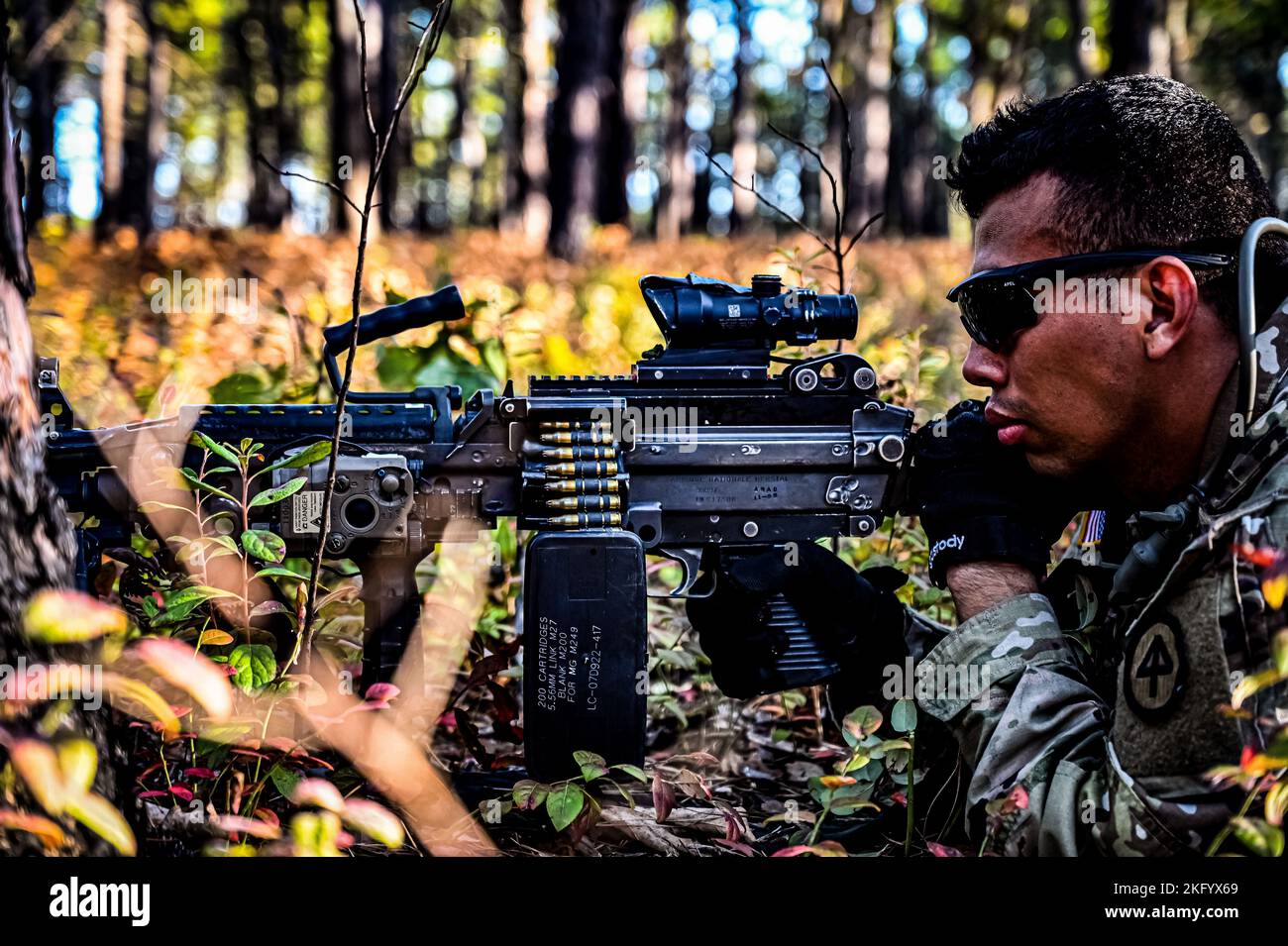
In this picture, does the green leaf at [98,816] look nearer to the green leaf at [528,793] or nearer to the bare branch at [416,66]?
the green leaf at [528,793]

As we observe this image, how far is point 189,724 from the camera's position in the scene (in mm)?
3086

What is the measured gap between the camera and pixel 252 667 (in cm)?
290

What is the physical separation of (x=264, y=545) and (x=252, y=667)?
328 millimetres

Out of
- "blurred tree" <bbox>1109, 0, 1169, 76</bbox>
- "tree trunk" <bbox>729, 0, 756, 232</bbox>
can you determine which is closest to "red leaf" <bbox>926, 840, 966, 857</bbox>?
"blurred tree" <bbox>1109, 0, 1169, 76</bbox>

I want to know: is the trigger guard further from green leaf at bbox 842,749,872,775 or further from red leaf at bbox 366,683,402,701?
red leaf at bbox 366,683,402,701

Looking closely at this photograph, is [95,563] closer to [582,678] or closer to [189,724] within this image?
[189,724]

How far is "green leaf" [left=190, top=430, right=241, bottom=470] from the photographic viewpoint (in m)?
3.10

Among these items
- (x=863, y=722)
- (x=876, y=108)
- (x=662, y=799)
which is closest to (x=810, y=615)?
(x=863, y=722)

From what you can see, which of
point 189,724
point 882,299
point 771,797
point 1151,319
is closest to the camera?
point 1151,319

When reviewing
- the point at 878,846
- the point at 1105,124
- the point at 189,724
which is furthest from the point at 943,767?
the point at 189,724

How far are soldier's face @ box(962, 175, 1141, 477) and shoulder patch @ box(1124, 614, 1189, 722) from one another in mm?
647

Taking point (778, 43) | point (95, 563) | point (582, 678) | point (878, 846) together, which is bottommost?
point (878, 846)

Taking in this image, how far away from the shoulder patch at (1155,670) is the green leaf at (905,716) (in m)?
0.63
